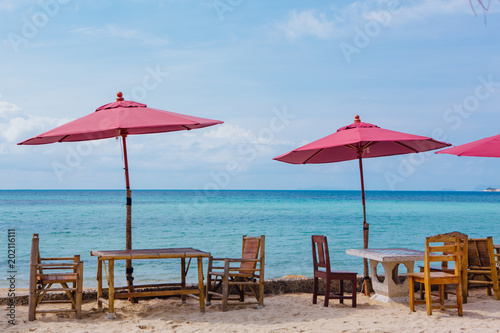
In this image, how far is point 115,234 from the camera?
21234 mm

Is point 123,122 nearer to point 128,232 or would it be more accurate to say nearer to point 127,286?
point 128,232

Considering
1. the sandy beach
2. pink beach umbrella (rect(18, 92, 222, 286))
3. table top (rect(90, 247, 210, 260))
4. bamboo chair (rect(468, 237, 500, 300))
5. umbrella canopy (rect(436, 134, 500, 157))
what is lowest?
the sandy beach

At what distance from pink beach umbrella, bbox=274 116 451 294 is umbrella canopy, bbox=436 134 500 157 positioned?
1.44 ft

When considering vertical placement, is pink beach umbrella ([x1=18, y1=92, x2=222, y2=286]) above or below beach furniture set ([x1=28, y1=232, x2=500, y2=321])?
above

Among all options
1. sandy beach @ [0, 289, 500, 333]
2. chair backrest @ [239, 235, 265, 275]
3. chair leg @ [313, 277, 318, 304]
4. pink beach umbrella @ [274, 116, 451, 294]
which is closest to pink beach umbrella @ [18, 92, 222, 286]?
sandy beach @ [0, 289, 500, 333]

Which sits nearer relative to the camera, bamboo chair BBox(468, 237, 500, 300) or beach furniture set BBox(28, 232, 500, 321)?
beach furniture set BBox(28, 232, 500, 321)

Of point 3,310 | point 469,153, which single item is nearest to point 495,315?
point 469,153

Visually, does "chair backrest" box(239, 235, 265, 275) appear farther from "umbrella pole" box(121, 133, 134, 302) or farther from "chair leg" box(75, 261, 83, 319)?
"chair leg" box(75, 261, 83, 319)

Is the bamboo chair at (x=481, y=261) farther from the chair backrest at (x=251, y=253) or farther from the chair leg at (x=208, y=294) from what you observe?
the chair leg at (x=208, y=294)

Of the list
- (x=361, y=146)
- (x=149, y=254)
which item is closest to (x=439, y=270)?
(x=361, y=146)

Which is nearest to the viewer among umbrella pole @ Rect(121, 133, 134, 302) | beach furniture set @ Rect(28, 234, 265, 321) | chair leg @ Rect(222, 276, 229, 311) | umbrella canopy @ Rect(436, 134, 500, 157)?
beach furniture set @ Rect(28, 234, 265, 321)

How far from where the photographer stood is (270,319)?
5.07m

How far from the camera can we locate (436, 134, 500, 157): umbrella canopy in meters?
6.73

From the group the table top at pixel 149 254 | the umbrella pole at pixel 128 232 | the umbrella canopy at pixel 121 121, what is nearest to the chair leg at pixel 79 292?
the table top at pixel 149 254
